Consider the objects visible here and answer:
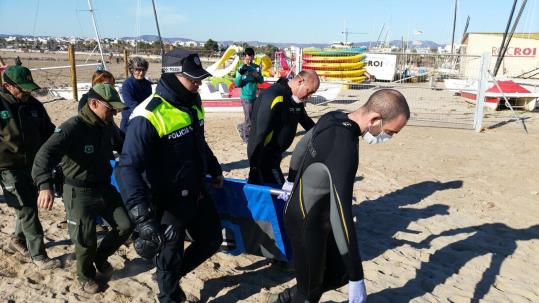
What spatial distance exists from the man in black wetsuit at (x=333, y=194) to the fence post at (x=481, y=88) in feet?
33.2

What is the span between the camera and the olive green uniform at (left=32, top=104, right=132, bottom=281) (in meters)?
3.64

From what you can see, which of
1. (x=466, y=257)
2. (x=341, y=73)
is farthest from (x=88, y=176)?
(x=341, y=73)

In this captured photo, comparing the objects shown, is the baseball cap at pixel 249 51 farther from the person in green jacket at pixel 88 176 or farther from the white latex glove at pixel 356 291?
the white latex glove at pixel 356 291

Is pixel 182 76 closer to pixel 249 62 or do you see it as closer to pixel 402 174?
pixel 402 174

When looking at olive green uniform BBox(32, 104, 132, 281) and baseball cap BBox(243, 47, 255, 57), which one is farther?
baseball cap BBox(243, 47, 255, 57)

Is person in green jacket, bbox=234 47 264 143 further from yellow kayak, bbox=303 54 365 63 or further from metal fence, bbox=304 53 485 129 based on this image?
yellow kayak, bbox=303 54 365 63

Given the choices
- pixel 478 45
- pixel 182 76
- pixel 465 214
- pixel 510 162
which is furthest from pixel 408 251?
pixel 478 45

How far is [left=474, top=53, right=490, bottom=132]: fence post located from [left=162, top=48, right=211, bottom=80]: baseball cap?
10262 millimetres

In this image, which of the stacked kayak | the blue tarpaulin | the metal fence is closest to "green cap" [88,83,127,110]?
the blue tarpaulin

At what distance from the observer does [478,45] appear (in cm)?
3025

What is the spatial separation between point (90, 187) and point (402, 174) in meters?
5.87

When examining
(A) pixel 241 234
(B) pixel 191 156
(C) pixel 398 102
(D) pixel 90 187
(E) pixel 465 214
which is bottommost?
(E) pixel 465 214

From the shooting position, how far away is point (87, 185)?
3752 millimetres

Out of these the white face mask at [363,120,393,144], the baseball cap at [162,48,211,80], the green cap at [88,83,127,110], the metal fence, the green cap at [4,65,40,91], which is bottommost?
the metal fence
